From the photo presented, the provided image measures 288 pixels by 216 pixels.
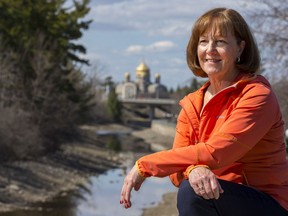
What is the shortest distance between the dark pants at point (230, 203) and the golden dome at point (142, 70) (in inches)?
5110

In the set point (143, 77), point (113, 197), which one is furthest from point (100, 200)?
point (143, 77)

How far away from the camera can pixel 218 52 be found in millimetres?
3812

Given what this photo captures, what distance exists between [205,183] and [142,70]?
131 meters

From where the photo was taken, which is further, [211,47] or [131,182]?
[211,47]

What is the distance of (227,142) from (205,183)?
31cm

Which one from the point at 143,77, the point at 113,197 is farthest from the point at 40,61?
the point at 143,77

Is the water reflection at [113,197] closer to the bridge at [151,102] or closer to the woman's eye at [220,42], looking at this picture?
the woman's eye at [220,42]

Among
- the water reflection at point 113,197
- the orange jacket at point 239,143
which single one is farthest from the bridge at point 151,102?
the orange jacket at point 239,143

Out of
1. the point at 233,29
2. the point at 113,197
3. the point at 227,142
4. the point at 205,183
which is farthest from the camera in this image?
the point at 113,197

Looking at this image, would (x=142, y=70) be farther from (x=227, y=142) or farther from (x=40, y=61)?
(x=227, y=142)

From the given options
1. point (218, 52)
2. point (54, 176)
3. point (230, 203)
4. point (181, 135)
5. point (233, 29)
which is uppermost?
point (233, 29)

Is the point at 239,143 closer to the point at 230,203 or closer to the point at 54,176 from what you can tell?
the point at 230,203

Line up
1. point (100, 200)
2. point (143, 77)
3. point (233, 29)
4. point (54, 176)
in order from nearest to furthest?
point (233, 29), point (100, 200), point (54, 176), point (143, 77)

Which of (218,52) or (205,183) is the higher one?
(218,52)
